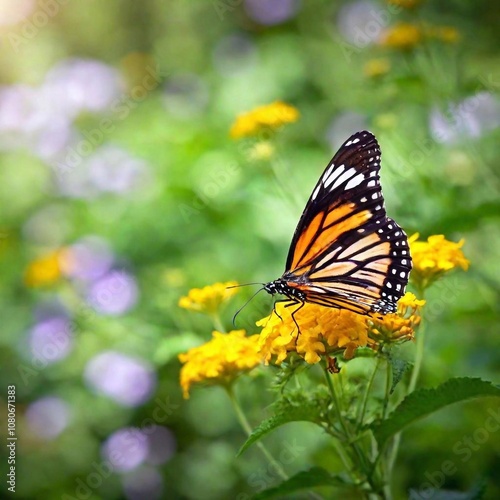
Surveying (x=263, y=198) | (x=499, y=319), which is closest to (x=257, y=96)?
(x=263, y=198)

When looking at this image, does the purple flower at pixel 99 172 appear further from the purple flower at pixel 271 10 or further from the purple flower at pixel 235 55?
the purple flower at pixel 271 10

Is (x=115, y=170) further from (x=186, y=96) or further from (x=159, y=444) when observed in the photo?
(x=159, y=444)

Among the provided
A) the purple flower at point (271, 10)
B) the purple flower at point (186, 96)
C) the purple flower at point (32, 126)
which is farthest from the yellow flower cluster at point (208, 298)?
the purple flower at point (271, 10)

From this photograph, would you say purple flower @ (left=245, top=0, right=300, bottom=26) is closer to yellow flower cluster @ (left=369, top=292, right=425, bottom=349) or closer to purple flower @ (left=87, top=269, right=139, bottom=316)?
purple flower @ (left=87, top=269, right=139, bottom=316)

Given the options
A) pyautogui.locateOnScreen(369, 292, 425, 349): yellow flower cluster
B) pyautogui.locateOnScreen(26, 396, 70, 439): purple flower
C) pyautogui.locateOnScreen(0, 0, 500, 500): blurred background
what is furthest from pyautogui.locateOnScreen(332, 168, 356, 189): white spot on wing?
pyautogui.locateOnScreen(26, 396, 70, 439): purple flower

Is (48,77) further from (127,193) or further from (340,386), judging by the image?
(340,386)
